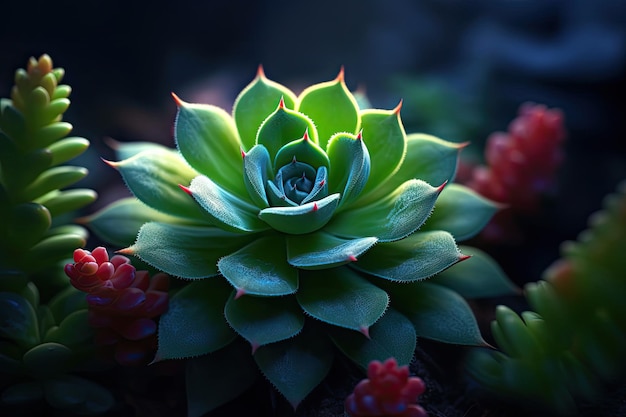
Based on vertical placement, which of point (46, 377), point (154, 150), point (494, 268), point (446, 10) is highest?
point (446, 10)

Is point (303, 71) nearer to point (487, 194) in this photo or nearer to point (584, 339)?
point (487, 194)

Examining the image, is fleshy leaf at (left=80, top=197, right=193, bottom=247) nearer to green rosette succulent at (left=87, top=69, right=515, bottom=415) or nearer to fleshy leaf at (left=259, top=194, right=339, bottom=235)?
green rosette succulent at (left=87, top=69, right=515, bottom=415)

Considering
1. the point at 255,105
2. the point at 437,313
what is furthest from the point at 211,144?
the point at 437,313

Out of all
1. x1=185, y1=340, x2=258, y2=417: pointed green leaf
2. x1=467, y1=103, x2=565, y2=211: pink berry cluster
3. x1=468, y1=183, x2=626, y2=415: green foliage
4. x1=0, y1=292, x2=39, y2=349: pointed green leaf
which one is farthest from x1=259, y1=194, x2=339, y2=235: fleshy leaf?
x1=467, y1=103, x2=565, y2=211: pink berry cluster

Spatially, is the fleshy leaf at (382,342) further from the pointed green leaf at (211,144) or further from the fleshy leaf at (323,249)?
the pointed green leaf at (211,144)

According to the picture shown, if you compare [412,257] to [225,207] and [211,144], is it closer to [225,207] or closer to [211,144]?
[225,207]

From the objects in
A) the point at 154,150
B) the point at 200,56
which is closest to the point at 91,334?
the point at 154,150
